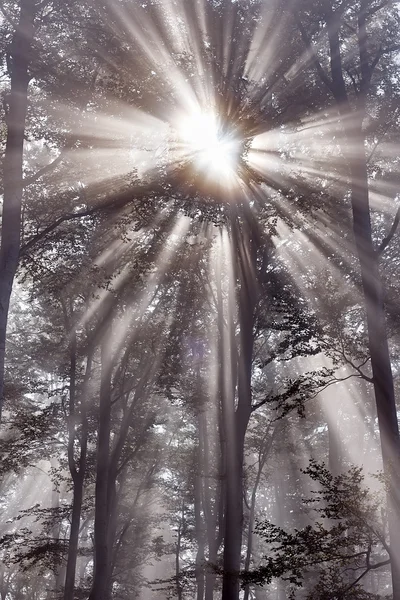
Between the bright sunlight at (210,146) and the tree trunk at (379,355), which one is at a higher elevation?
the bright sunlight at (210,146)

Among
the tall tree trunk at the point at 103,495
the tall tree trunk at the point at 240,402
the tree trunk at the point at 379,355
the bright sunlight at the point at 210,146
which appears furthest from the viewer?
the tall tree trunk at the point at 103,495

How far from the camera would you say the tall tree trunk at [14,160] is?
1102 cm

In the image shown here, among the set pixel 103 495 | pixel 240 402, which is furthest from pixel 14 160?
pixel 103 495

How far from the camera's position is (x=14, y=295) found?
88.1 feet

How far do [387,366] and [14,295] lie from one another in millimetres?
18489

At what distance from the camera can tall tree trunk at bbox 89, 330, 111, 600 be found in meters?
18.9

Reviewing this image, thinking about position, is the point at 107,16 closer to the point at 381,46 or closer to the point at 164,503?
the point at 381,46

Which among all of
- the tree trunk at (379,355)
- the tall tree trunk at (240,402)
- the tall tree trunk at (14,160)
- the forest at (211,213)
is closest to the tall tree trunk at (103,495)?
the forest at (211,213)

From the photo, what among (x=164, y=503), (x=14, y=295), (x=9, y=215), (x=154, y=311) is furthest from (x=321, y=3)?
(x=164, y=503)

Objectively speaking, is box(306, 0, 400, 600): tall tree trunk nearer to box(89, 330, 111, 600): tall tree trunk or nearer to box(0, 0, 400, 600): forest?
box(0, 0, 400, 600): forest

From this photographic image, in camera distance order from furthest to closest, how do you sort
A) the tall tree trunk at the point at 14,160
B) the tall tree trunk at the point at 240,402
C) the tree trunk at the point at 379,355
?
the tall tree trunk at the point at 240,402
the tall tree trunk at the point at 14,160
the tree trunk at the point at 379,355

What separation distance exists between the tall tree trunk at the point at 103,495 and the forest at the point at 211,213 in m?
0.07

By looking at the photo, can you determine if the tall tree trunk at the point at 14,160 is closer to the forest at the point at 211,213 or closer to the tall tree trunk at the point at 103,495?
the forest at the point at 211,213

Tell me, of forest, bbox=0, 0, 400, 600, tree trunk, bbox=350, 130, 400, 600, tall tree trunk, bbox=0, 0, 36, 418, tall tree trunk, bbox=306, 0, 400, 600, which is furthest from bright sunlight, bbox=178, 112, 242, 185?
tall tree trunk, bbox=0, 0, 36, 418
